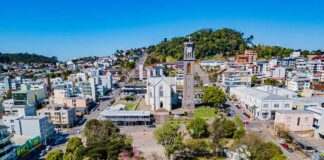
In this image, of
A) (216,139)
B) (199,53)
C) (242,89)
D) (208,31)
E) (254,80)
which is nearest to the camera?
(216,139)

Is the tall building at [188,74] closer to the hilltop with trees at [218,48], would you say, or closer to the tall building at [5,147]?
the tall building at [5,147]

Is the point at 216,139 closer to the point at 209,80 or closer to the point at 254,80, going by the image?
the point at 254,80

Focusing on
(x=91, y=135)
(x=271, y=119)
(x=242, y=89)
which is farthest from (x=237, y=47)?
(x=91, y=135)

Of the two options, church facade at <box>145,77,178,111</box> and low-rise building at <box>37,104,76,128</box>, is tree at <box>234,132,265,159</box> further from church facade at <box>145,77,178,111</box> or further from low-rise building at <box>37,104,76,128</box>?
low-rise building at <box>37,104,76,128</box>

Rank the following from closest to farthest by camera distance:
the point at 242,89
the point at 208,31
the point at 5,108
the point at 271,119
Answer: the point at 271,119 < the point at 5,108 < the point at 242,89 < the point at 208,31

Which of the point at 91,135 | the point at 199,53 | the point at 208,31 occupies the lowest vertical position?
the point at 91,135

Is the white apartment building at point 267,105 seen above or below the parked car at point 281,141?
above

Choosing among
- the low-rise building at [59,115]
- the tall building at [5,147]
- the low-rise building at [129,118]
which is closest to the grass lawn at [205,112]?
the low-rise building at [129,118]
